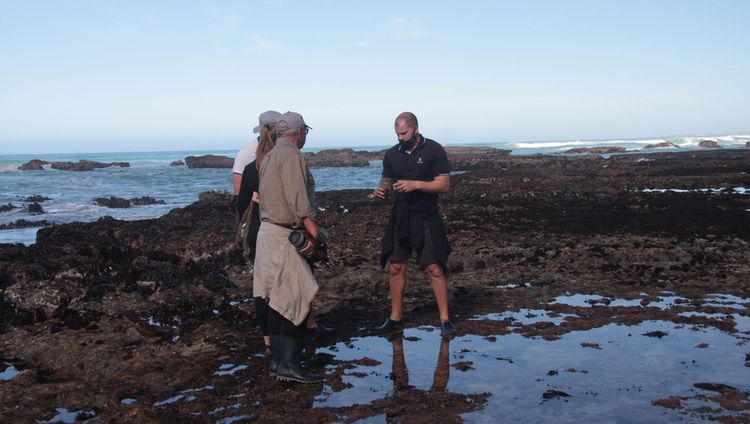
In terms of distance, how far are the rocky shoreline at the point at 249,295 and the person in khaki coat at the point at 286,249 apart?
31 centimetres

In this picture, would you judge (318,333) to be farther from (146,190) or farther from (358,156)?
(358,156)

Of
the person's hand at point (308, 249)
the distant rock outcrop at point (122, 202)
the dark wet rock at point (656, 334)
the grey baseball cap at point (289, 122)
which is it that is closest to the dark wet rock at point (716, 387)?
the dark wet rock at point (656, 334)

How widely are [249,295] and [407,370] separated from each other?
364 cm

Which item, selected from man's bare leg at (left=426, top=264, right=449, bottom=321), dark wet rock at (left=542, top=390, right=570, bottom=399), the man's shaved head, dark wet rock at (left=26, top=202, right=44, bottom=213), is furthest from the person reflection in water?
dark wet rock at (left=26, top=202, right=44, bottom=213)

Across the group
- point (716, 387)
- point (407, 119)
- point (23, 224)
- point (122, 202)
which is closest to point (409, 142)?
point (407, 119)

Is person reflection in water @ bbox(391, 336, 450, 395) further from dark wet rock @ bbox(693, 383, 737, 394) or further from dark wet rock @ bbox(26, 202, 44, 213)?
dark wet rock @ bbox(26, 202, 44, 213)

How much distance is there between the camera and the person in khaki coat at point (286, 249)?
195 inches

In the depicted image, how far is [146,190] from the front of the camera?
111 feet

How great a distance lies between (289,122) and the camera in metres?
5.14

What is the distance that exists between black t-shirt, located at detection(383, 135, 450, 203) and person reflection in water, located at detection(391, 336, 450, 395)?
4.79 ft

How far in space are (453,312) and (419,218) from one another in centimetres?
143

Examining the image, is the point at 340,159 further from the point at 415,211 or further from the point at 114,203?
the point at 415,211

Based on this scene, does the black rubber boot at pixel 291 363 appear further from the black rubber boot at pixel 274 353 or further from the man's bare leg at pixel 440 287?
the man's bare leg at pixel 440 287

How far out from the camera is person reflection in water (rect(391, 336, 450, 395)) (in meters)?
4.98
